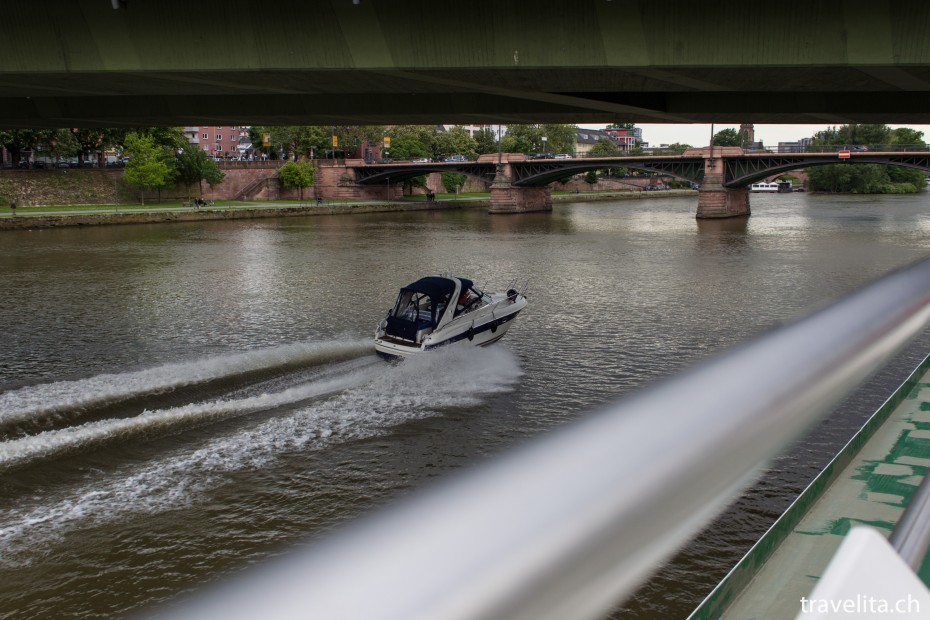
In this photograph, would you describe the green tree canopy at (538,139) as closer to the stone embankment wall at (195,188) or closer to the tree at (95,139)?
the stone embankment wall at (195,188)

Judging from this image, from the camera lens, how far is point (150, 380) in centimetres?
1686

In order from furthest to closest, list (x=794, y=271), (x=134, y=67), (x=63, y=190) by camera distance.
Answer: (x=63, y=190) < (x=794, y=271) < (x=134, y=67)

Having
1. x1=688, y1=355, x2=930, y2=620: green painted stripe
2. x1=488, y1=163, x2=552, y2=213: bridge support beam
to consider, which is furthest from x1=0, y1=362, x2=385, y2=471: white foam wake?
x1=488, y1=163, x2=552, y2=213: bridge support beam

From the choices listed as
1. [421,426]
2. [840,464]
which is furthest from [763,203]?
[840,464]

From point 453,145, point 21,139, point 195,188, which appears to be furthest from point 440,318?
point 453,145

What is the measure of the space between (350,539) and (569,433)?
0.25 m

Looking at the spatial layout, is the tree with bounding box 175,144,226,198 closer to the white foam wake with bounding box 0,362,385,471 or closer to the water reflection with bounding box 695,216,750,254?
the water reflection with bounding box 695,216,750,254

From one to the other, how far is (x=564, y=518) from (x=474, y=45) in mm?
10307

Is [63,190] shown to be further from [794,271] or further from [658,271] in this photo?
[794,271]

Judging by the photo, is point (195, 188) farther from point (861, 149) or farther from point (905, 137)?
point (905, 137)

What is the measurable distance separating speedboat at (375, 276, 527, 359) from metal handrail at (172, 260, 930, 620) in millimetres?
17588

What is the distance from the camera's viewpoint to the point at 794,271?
3164 centimetres

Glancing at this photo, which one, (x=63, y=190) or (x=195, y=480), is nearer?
(x=195, y=480)

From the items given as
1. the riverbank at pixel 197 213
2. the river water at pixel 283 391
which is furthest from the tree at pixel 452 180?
the river water at pixel 283 391
